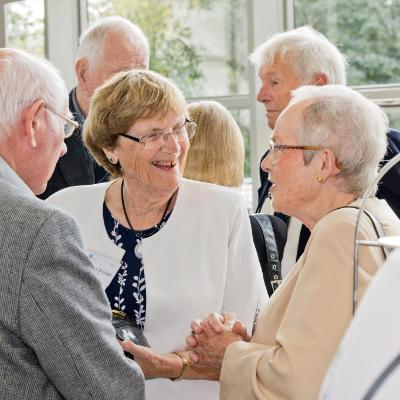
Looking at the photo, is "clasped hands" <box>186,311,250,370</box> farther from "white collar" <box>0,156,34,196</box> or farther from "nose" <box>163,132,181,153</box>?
"white collar" <box>0,156,34,196</box>

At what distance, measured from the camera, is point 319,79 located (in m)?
3.23

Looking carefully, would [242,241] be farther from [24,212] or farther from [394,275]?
[394,275]

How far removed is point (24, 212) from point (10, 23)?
4.23 metres

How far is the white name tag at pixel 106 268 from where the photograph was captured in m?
2.30

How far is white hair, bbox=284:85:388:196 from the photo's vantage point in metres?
1.92

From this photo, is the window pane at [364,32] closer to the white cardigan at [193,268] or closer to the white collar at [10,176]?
the white cardigan at [193,268]

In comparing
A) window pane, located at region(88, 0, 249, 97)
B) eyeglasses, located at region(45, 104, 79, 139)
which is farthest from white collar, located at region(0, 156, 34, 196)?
window pane, located at region(88, 0, 249, 97)

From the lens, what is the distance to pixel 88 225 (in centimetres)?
239

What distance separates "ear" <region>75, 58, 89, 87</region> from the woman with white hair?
71.3 inches

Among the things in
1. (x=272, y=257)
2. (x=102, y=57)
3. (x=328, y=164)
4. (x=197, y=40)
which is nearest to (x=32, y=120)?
(x=328, y=164)

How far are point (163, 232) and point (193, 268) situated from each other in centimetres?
15

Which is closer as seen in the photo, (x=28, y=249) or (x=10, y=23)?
(x=28, y=249)

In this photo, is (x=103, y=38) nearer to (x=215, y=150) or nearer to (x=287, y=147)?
(x=215, y=150)

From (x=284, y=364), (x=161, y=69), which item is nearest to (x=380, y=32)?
(x=161, y=69)
